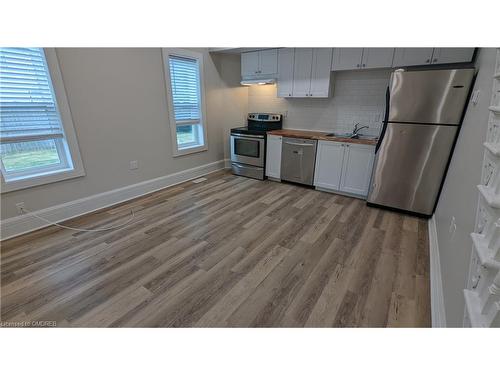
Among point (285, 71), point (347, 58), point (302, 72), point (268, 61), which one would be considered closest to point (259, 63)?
point (268, 61)

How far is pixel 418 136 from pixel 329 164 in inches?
44.4

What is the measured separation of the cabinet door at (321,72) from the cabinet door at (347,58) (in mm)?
87

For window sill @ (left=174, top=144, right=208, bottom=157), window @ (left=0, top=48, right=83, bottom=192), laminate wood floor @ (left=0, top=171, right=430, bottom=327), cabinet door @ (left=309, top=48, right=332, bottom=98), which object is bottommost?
laminate wood floor @ (left=0, top=171, right=430, bottom=327)

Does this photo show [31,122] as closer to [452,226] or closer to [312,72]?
[312,72]

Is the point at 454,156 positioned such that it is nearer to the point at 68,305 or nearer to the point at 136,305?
the point at 136,305

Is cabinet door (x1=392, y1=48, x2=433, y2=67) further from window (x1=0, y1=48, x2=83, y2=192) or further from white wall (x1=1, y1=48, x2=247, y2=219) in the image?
window (x1=0, y1=48, x2=83, y2=192)

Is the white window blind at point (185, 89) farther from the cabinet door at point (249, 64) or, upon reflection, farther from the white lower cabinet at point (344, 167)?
the white lower cabinet at point (344, 167)

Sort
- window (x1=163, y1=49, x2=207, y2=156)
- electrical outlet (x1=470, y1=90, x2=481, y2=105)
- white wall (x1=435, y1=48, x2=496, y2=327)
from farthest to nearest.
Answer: window (x1=163, y1=49, x2=207, y2=156) < electrical outlet (x1=470, y1=90, x2=481, y2=105) < white wall (x1=435, y1=48, x2=496, y2=327)

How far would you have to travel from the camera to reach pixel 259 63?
404 cm

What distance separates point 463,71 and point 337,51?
152 cm

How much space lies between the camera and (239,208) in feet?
10.1

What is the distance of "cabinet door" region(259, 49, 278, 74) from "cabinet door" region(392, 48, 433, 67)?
69.0 inches

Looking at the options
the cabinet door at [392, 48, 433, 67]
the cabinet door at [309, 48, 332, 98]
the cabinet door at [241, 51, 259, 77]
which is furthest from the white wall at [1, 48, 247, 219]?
the cabinet door at [392, 48, 433, 67]

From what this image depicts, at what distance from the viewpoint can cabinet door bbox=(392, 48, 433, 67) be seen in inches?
107
